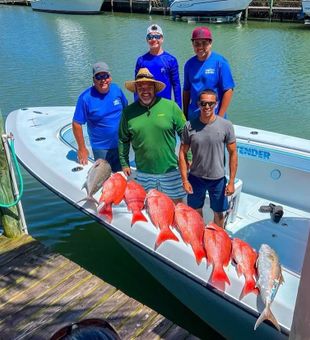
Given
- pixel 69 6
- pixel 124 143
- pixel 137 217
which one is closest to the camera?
pixel 137 217

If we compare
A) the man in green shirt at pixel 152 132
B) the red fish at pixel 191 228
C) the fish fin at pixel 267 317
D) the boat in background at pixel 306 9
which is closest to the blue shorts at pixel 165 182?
the man in green shirt at pixel 152 132

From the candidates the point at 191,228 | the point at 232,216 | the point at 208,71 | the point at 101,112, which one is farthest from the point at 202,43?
the point at 232,216

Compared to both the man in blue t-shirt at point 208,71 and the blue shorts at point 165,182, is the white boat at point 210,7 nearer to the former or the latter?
the man in blue t-shirt at point 208,71

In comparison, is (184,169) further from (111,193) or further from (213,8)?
(213,8)

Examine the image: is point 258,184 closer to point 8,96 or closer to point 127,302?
point 127,302

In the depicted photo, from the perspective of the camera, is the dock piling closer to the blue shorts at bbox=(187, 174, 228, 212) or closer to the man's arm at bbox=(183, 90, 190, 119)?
the blue shorts at bbox=(187, 174, 228, 212)

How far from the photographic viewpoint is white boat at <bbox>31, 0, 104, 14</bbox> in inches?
1282

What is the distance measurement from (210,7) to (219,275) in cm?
2675

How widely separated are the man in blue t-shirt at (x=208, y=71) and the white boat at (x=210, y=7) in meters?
24.8

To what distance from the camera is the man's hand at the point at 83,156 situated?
402 centimetres

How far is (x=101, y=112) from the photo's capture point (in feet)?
12.0

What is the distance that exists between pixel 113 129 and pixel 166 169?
718 millimetres

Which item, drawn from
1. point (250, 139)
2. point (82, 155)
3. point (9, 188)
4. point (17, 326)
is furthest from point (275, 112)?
point (17, 326)

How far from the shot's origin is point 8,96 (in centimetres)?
1092
